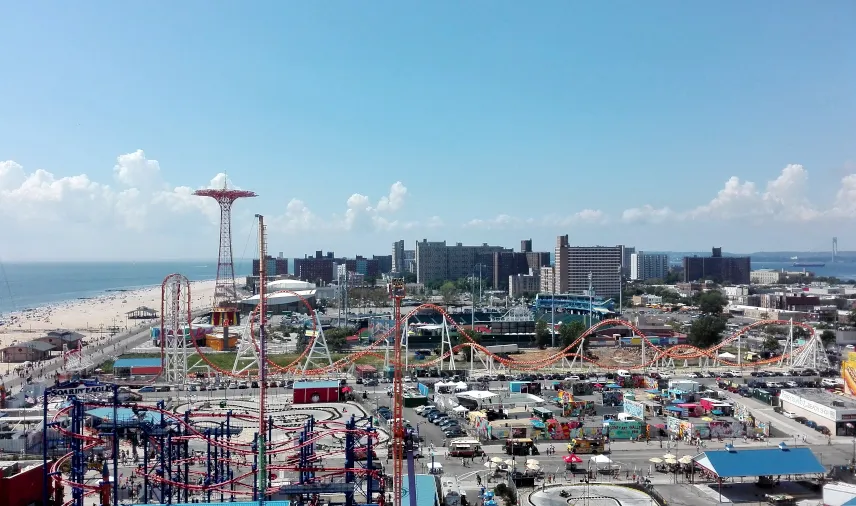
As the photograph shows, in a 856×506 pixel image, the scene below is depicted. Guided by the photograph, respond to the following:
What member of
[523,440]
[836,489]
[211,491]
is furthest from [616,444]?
[211,491]

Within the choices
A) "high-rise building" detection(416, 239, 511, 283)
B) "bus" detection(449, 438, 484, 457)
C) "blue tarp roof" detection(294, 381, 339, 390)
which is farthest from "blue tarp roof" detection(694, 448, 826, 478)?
"high-rise building" detection(416, 239, 511, 283)

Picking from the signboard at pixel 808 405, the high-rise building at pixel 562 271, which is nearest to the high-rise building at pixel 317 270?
the high-rise building at pixel 562 271

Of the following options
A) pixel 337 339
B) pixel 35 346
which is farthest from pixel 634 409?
pixel 35 346

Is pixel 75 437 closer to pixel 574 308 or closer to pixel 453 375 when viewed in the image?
pixel 453 375

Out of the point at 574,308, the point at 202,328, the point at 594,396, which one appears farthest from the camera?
the point at 574,308

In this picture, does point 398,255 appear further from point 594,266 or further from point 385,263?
point 594,266

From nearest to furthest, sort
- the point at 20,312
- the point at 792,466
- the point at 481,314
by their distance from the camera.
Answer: the point at 792,466 → the point at 481,314 → the point at 20,312

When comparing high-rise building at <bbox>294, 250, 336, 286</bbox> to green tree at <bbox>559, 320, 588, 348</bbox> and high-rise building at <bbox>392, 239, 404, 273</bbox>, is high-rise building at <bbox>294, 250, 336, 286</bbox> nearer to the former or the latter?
high-rise building at <bbox>392, 239, 404, 273</bbox>
